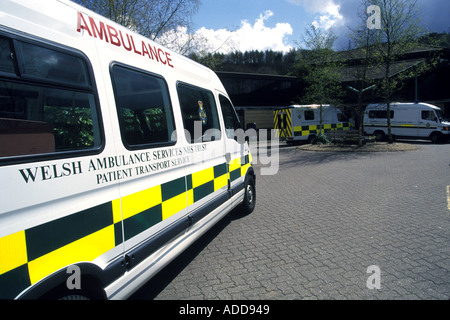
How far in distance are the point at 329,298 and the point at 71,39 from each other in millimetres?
2902

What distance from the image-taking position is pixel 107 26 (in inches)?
92.2

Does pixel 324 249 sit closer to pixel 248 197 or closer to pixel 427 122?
pixel 248 197

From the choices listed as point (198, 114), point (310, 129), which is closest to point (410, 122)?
point (310, 129)

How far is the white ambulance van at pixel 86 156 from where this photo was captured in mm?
1543

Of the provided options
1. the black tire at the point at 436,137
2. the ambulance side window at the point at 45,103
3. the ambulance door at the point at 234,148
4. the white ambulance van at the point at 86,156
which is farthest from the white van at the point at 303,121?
the ambulance side window at the point at 45,103

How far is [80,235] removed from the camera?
1838mm

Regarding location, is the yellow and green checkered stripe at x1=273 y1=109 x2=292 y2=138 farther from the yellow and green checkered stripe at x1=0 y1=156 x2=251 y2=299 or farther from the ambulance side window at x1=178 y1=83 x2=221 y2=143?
the yellow and green checkered stripe at x1=0 y1=156 x2=251 y2=299

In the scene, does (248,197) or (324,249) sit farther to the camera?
(248,197)

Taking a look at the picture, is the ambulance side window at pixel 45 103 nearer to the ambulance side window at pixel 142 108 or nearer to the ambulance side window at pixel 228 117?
the ambulance side window at pixel 142 108

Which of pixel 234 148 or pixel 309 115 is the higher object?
pixel 309 115

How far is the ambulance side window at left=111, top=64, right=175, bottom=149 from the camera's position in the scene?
235cm

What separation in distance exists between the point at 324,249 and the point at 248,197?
182 cm

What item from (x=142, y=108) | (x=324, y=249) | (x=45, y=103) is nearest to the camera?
(x=45, y=103)

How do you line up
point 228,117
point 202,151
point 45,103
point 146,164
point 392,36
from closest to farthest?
point 45,103 → point 146,164 → point 202,151 → point 228,117 → point 392,36
